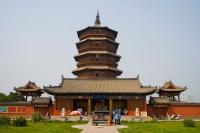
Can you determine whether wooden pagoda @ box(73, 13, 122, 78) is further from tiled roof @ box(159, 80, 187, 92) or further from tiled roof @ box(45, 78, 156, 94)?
tiled roof @ box(159, 80, 187, 92)

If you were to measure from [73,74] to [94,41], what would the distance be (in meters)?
5.85

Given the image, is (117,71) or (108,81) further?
(117,71)

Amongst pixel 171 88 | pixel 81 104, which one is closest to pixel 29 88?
pixel 81 104

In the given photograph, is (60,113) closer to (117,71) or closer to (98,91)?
(98,91)

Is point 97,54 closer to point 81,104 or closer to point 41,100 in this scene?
point 81,104

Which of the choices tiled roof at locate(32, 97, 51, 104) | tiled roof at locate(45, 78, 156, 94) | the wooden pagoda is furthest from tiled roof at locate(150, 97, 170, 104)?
tiled roof at locate(32, 97, 51, 104)

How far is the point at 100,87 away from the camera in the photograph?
1548 inches

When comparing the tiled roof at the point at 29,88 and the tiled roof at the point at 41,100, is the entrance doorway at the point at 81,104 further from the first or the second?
the tiled roof at the point at 29,88

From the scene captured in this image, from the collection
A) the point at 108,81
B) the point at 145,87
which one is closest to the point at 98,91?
the point at 108,81

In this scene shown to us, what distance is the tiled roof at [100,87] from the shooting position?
125 ft

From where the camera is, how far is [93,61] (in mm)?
43438

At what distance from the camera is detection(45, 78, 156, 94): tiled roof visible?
125ft

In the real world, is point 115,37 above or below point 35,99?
above

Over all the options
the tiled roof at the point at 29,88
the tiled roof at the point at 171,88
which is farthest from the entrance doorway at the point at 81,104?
the tiled roof at the point at 171,88
